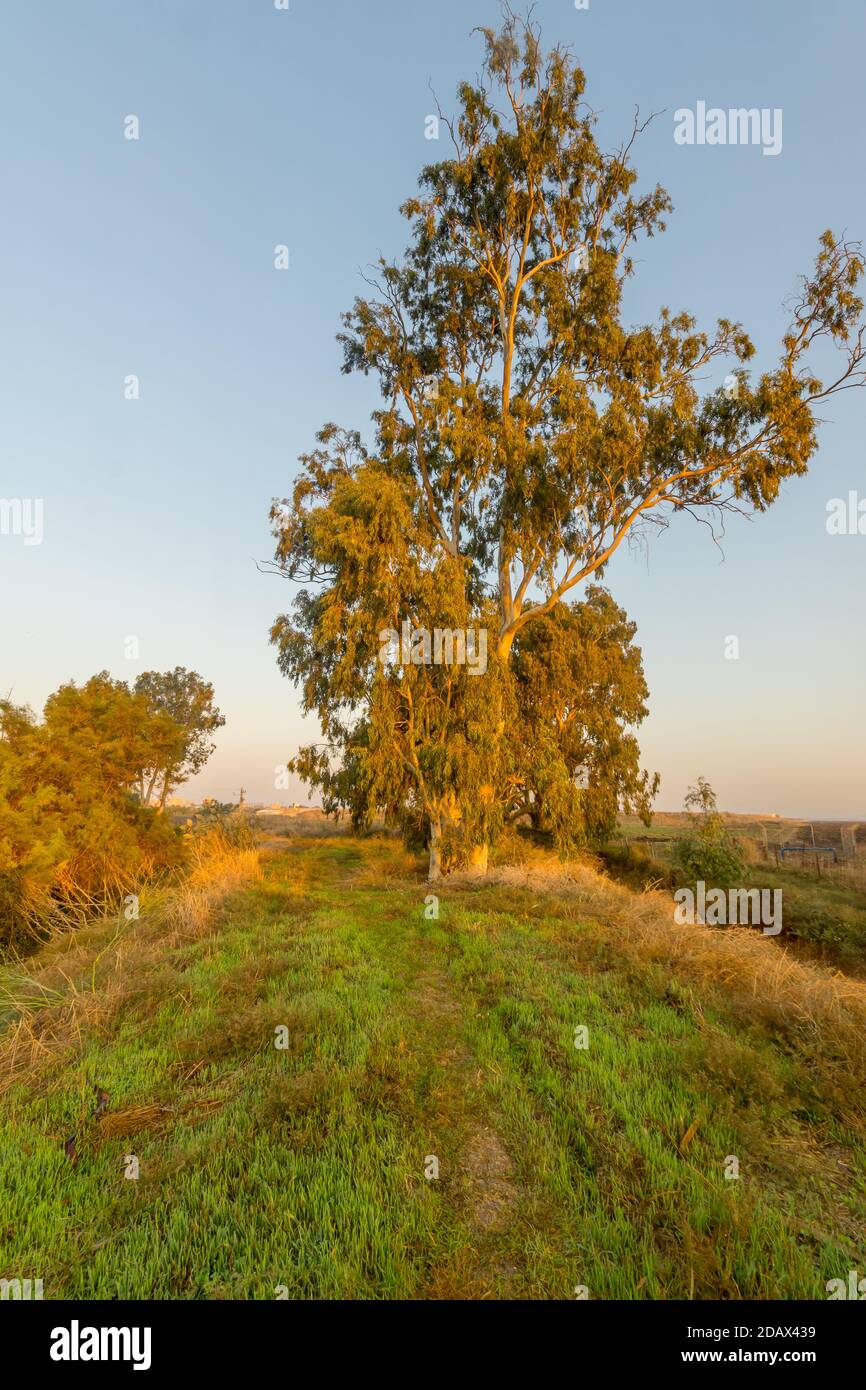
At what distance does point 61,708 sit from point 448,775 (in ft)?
31.0

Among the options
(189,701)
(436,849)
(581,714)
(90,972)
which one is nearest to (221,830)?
(436,849)

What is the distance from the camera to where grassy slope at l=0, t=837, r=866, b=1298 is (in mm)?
2545

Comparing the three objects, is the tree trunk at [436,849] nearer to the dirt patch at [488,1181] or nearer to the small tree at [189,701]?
the dirt patch at [488,1181]

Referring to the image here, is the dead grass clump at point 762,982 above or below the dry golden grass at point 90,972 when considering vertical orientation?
above

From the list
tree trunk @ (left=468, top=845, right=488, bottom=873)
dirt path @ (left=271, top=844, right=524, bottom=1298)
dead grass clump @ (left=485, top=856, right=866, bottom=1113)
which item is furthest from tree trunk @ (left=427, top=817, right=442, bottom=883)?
dirt path @ (left=271, top=844, right=524, bottom=1298)

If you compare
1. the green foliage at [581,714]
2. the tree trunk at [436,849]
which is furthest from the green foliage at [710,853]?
the tree trunk at [436,849]

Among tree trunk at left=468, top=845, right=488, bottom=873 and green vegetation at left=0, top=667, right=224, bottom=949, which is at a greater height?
green vegetation at left=0, top=667, right=224, bottom=949

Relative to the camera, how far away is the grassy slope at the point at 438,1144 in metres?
2.54

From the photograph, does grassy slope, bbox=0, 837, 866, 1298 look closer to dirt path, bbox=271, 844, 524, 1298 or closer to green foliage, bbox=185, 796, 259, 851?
dirt path, bbox=271, 844, 524, 1298

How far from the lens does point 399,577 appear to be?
47.8 ft

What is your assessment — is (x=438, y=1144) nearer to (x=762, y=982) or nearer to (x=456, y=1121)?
(x=456, y=1121)

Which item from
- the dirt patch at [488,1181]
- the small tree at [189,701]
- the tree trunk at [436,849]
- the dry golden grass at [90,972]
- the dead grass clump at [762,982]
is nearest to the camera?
the dirt patch at [488,1181]

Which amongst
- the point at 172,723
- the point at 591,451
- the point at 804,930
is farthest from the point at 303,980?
the point at 804,930

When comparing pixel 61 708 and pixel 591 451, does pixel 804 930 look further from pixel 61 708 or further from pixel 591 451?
pixel 61 708
